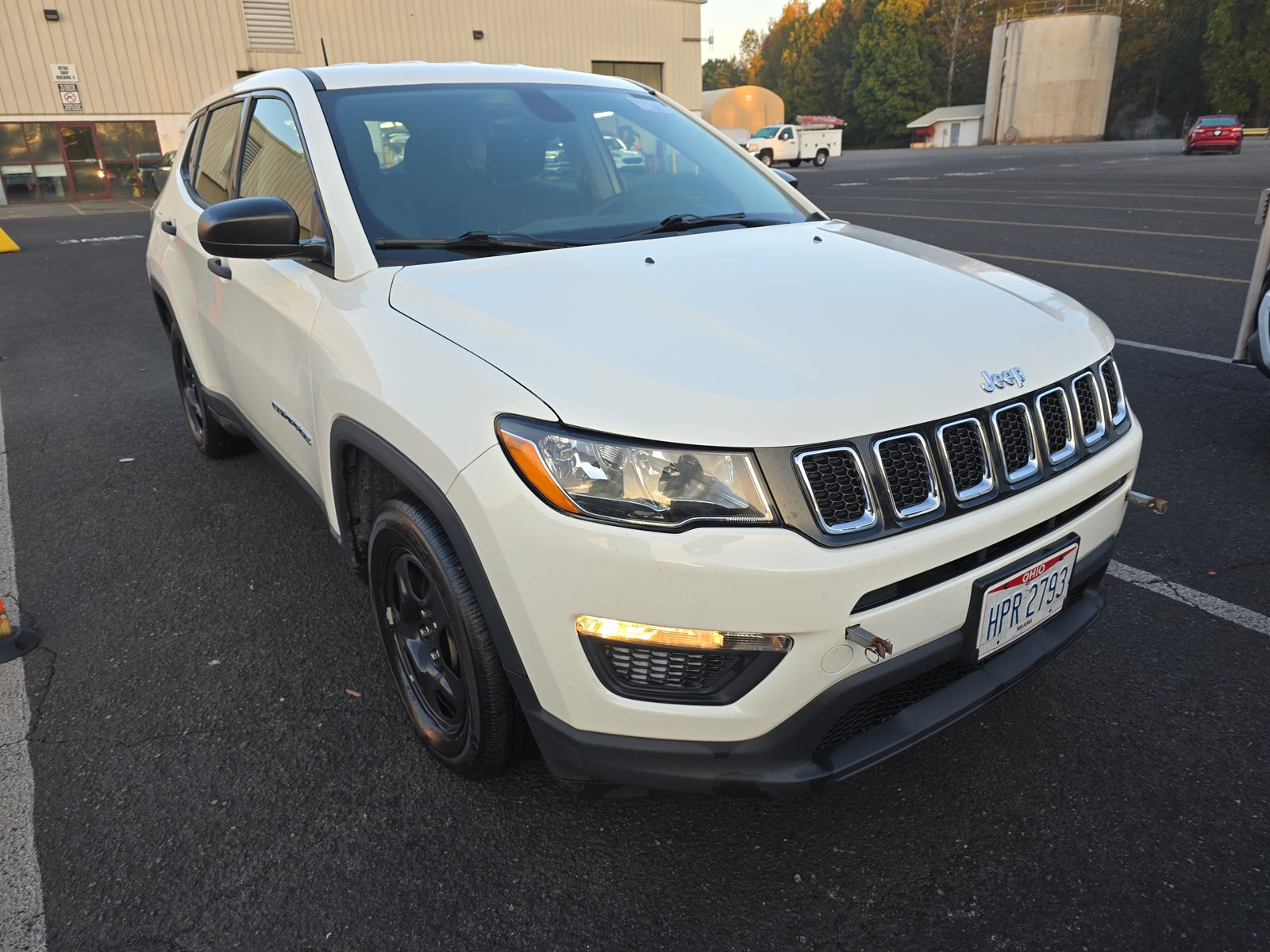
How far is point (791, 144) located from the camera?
36594 mm

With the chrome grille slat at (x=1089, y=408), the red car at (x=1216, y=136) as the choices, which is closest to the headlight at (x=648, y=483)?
the chrome grille slat at (x=1089, y=408)

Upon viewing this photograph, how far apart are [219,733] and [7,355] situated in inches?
252

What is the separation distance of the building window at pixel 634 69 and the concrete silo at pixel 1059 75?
133 feet

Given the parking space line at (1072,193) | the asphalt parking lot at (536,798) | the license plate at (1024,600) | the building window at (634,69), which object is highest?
the building window at (634,69)

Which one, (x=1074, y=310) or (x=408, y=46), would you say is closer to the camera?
(x=1074, y=310)

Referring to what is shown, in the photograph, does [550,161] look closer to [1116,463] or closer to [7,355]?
[1116,463]

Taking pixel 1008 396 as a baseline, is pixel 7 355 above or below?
below

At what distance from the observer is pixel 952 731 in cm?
255

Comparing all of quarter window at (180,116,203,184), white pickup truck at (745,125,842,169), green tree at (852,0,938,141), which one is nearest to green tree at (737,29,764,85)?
green tree at (852,0,938,141)

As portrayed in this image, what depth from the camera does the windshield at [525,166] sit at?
2.67 meters

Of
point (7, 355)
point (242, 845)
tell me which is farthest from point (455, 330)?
point (7, 355)

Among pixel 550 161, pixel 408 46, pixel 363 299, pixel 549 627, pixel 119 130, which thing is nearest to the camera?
pixel 549 627

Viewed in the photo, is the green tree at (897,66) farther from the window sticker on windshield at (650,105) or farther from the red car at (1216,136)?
the window sticker on windshield at (650,105)

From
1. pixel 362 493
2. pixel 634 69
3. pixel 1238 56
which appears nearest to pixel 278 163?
pixel 362 493
